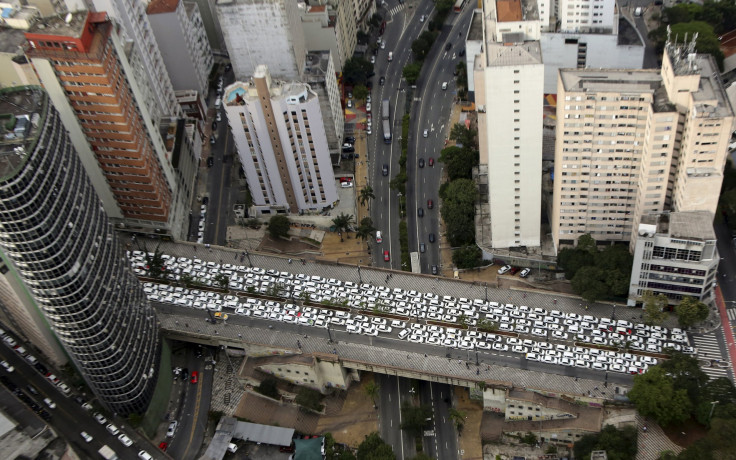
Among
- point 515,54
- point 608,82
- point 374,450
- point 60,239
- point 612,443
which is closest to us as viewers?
point 60,239

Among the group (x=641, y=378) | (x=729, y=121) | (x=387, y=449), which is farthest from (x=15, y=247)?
(x=729, y=121)

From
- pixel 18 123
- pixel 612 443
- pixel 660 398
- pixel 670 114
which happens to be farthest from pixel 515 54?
pixel 18 123

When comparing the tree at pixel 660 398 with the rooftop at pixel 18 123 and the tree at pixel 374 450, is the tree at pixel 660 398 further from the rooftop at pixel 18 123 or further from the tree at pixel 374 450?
the rooftop at pixel 18 123

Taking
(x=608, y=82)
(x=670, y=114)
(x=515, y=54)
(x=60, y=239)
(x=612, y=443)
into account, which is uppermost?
(x=515, y=54)

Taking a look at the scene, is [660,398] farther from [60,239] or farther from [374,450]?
[60,239]

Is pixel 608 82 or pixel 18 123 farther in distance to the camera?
pixel 608 82

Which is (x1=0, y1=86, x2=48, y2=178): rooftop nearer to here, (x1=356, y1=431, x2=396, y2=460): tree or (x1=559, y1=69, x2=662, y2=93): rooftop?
(x1=356, y1=431, x2=396, y2=460): tree

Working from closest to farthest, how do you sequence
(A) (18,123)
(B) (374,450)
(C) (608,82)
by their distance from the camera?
(A) (18,123) < (C) (608,82) < (B) (374,450)

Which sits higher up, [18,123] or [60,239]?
[18,123]
